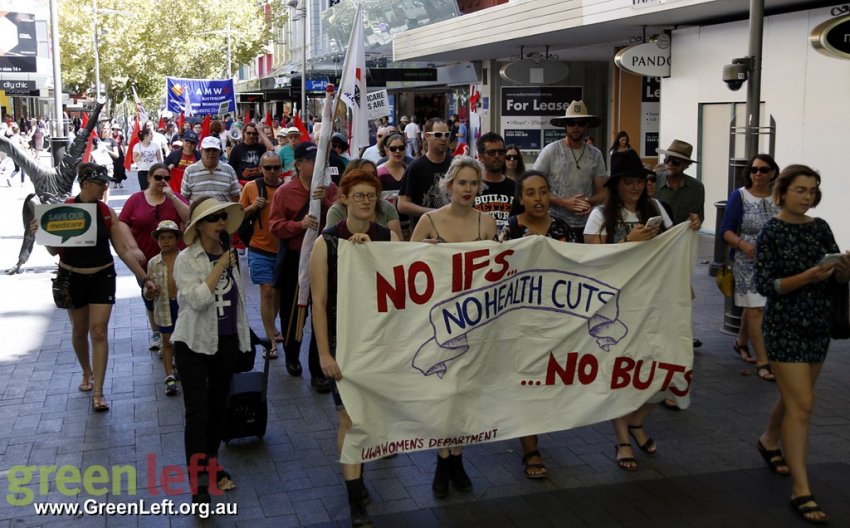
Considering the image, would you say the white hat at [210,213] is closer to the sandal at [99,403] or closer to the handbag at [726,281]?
the sandal at [99,403]

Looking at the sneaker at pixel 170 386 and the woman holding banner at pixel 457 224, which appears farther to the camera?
the sneaker at pixel 170 386

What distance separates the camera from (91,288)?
7598mm

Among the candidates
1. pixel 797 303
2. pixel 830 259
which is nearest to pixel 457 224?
pixel 797 303

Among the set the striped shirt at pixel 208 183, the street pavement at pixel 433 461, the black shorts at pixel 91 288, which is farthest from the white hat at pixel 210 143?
the black shorts at pixel 91 288

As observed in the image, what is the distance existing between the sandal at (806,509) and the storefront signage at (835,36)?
208 inches

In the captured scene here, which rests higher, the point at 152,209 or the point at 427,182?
the point at 427,182

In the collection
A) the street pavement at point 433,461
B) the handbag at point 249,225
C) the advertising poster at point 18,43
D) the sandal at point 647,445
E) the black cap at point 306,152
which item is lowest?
the street pavement at point 433,461

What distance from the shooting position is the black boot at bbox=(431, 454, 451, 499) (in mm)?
5797

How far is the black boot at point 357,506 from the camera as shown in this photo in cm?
527

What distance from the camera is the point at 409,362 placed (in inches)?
215

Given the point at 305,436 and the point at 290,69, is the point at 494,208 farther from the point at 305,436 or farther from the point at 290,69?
the point at 290,69

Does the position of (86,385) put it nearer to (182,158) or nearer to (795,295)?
(795,295)

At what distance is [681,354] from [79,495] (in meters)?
3.65

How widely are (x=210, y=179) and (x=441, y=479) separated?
546 centimetres
